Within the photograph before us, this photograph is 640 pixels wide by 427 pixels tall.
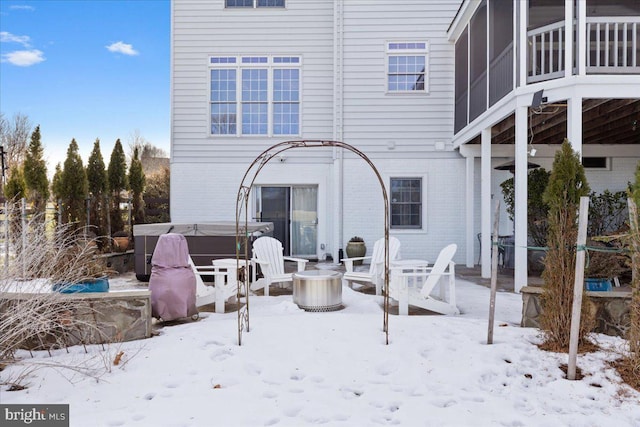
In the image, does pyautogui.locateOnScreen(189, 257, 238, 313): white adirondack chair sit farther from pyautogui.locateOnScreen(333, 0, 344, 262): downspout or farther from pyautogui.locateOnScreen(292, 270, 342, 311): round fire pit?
pyautogui.locateOnScreen(333, 0, 344, 262): downspout

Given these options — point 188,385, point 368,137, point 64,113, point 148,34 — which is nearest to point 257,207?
point 368,137

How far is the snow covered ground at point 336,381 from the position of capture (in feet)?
9.10

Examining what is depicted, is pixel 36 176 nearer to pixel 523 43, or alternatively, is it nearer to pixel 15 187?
pixel 15 187

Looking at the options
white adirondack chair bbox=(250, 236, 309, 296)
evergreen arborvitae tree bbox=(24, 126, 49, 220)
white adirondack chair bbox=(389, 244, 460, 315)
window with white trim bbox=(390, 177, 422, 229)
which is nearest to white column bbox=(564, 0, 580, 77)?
white adirondack chair bbox=(389, 244, 460, 315)

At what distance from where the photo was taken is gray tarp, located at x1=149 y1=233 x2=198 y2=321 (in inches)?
189

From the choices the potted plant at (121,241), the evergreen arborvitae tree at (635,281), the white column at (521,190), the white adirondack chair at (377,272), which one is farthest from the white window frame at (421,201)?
the evergreen arborvitae tree at (635,281)

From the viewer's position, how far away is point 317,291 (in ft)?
17.9

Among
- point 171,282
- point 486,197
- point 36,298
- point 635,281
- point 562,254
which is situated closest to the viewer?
point 635,281

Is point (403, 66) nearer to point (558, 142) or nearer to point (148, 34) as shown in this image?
point (558, 142)

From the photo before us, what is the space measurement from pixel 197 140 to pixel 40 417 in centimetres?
862

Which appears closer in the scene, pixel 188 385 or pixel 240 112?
Result: pixel 188 385

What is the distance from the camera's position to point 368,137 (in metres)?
10.6

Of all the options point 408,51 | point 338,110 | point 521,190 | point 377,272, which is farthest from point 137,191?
point 521,190

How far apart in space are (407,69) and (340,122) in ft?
6.61
